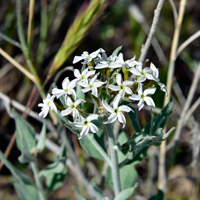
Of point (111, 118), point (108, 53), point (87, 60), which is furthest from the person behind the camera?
point (108, 53)

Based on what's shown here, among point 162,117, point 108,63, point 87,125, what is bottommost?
point 162,117

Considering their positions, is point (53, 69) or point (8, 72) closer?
point (53, 69)

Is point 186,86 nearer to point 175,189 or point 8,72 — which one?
point 175,189

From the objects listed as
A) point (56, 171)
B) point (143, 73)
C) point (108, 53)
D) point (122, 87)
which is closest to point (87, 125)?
point (122, 87)

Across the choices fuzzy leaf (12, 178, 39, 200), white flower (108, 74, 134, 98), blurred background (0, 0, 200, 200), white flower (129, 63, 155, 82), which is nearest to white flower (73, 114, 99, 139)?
white flower (108, 74, 134, 98)

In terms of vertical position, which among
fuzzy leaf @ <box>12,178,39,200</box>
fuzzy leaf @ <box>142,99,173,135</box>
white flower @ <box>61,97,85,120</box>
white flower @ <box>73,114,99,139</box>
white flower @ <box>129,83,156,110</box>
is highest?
white flower @ <box>61,97,85,120</box>

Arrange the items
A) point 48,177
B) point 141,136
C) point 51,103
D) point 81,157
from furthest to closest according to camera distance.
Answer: point 81,157, point 48,177, point 141,136, point 51,103

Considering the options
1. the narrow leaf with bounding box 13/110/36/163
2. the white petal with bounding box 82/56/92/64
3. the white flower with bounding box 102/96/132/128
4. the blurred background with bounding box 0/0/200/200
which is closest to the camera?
Result: the white flower with bounding box 102/96/132/128

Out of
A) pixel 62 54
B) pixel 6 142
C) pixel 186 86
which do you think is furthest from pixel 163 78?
pixel 6 142

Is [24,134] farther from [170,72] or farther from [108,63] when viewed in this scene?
[170,72]

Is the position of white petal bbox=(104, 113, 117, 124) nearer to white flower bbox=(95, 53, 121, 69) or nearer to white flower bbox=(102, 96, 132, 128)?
white flower bbox=(102, 96, 132, 128)

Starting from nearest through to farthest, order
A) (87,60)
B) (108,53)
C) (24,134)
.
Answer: (87,60) < (24,134) < (108,53)
